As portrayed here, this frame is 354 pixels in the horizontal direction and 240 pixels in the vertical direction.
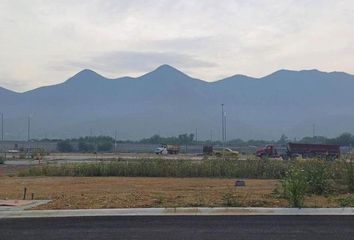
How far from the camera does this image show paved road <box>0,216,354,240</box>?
40.2 feet

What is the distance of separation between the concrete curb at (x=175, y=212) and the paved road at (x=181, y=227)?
578 millimetres

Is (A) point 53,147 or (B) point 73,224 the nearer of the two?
(B) point 73,224

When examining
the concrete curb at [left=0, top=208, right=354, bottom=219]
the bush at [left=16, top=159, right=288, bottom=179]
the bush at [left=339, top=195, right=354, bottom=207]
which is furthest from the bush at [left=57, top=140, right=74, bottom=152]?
the concrete curb at [left=0, top=208, right=354, bottom=219]

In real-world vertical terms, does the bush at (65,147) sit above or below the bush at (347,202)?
above

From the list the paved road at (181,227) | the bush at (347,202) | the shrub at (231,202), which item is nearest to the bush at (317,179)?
the bush at (347,202)

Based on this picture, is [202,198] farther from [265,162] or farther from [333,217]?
[265,162]

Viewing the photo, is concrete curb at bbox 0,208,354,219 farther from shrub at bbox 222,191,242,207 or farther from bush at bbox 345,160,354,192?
bush at bbox 345,160,354,192

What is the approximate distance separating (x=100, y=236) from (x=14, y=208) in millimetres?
5224

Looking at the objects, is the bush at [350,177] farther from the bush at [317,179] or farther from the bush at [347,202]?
the bush at [347,202]

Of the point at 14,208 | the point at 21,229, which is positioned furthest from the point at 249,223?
the point at 14,208

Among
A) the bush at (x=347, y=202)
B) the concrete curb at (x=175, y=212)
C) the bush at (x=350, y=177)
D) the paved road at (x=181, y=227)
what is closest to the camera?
the paved road at (x=181, y=227)

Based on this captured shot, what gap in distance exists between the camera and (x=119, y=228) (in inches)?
522

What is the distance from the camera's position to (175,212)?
15516 mm

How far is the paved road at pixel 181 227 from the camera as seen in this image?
1227 cm
